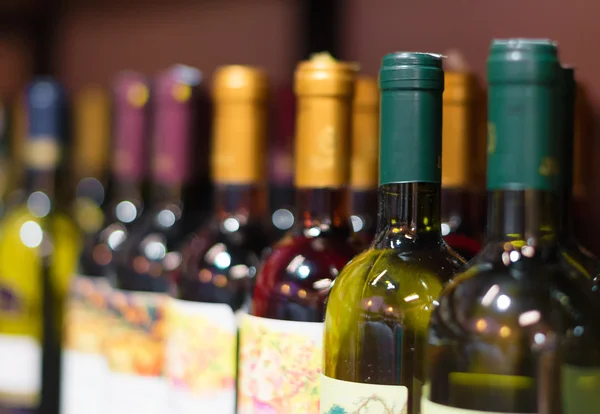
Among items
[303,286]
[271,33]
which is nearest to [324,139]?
[303,286]

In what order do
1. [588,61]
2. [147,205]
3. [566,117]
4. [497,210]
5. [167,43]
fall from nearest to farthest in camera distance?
[497,210]
[566,117]
[588,61]
[147,205]
[167,43]

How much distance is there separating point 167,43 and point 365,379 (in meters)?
1.01

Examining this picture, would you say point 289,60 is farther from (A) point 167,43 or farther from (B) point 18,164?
(B) point 18,164

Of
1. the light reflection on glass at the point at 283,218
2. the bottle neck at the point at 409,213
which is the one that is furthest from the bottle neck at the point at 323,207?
the light reflection on glass at the point at 283,218

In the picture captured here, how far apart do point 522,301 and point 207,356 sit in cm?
39

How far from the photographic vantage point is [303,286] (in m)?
0.72

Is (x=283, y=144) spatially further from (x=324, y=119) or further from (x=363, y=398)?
(x=363, y=398)

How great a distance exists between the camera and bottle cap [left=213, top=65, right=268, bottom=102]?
84 cm

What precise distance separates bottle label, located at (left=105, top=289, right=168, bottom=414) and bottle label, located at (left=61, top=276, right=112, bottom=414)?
61mm

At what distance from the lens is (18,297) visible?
1.28 m

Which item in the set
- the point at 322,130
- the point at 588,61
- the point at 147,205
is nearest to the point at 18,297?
the point at 147,205

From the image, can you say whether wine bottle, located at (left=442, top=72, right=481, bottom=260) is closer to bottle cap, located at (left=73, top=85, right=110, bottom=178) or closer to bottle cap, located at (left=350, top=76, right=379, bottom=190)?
bottle cap, located at (left=350, top=76, right=379, bottom=190)

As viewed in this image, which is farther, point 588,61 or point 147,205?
point 147,205

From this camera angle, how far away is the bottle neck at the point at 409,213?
633 mm
